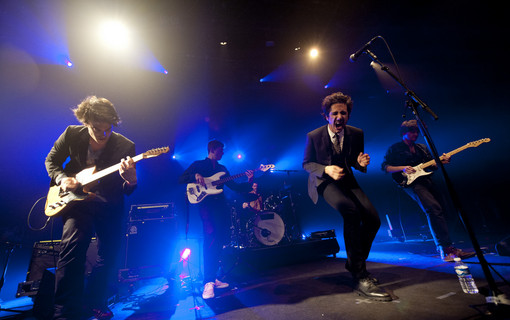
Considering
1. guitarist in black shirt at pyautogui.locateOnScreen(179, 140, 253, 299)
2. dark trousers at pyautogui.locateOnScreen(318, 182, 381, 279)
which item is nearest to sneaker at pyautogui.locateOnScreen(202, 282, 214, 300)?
guitarist in black shirt at pyautogui.locateOnScreen(179, 140, 253, 299)

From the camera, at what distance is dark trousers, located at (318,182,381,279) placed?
2.37m

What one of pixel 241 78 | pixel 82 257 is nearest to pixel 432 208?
pixel 82 257

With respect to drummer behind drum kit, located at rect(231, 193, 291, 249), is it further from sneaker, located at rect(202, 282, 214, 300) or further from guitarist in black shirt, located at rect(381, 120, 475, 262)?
guitarist in black shirt, located at rect(381, 120, 475, 262)

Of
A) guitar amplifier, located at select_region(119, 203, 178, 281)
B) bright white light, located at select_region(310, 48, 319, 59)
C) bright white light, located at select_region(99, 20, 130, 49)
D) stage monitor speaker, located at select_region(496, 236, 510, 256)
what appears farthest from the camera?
bright white light, located at select_region(310, 48, 319, 59)

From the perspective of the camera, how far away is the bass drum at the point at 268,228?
647 centimetres

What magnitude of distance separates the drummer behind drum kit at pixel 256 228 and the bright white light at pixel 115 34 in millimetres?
5727

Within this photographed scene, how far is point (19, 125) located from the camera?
237 inches

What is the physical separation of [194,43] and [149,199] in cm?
598

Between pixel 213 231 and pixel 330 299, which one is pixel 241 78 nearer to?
pixel 213 231

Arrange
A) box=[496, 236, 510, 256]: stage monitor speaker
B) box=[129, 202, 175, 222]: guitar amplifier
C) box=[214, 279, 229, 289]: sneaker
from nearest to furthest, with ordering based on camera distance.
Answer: box=[496, 236, 510, 256]: stage monitor speaker → box=[214, 279, 229, 289]: sneaker → box=[129, 202, 175, 222]: guitar amplifier

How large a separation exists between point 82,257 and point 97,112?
1.69 m

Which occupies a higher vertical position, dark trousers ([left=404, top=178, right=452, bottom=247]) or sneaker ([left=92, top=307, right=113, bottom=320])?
dark trousers ([left=404, top=178, right=452, bottom=247])

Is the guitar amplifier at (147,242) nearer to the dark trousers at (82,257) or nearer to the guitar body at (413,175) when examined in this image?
the dark trousers at (82,257)

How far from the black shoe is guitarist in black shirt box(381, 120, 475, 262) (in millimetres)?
2256
